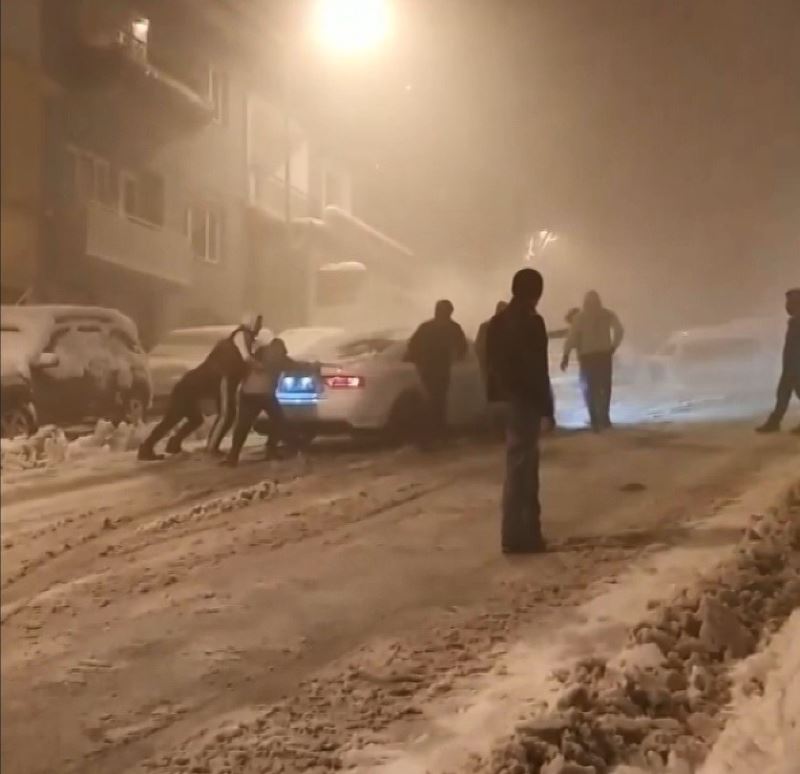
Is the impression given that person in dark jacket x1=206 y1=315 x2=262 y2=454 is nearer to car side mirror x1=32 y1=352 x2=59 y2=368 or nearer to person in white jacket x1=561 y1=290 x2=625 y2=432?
car side mirror x1=32 y1=352 x2=59 y2=368

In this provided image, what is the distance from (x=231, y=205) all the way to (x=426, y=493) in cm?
61

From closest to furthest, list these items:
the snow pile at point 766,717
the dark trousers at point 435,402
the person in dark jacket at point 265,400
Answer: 1. the snow pile at point 766,717
2. the dark trousers at point 435,402
3. the person in dark jacket at point 265,400

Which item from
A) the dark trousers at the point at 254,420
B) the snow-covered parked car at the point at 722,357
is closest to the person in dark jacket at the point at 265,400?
the dark trousers at the point at 254,420

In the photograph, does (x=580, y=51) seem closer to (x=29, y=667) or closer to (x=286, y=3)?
(x=286, y=3)

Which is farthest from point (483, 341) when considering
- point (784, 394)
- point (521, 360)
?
point (784, 394)

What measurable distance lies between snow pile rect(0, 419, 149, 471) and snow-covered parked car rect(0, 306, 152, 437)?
16mm

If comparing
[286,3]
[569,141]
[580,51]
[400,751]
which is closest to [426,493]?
[400,751]

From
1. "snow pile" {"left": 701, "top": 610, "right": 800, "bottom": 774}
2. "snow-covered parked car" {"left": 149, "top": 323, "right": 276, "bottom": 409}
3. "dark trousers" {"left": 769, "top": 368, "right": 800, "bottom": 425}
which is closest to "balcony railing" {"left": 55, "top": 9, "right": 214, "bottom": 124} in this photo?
"snow-covered parked car" {"left": 149, "top": 323, "right": 276, "bottom": 409}

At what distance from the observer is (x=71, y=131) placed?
1.66 m

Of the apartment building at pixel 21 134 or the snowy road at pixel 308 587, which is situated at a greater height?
the apartment building at pixel 21 134

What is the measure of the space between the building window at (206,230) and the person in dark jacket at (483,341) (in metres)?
0.51

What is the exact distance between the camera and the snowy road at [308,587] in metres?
1.28

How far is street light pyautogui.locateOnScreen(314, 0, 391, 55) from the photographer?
1571 mm

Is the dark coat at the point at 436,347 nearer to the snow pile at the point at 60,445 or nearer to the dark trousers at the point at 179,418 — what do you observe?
the dark trousers at the point at 179,418
